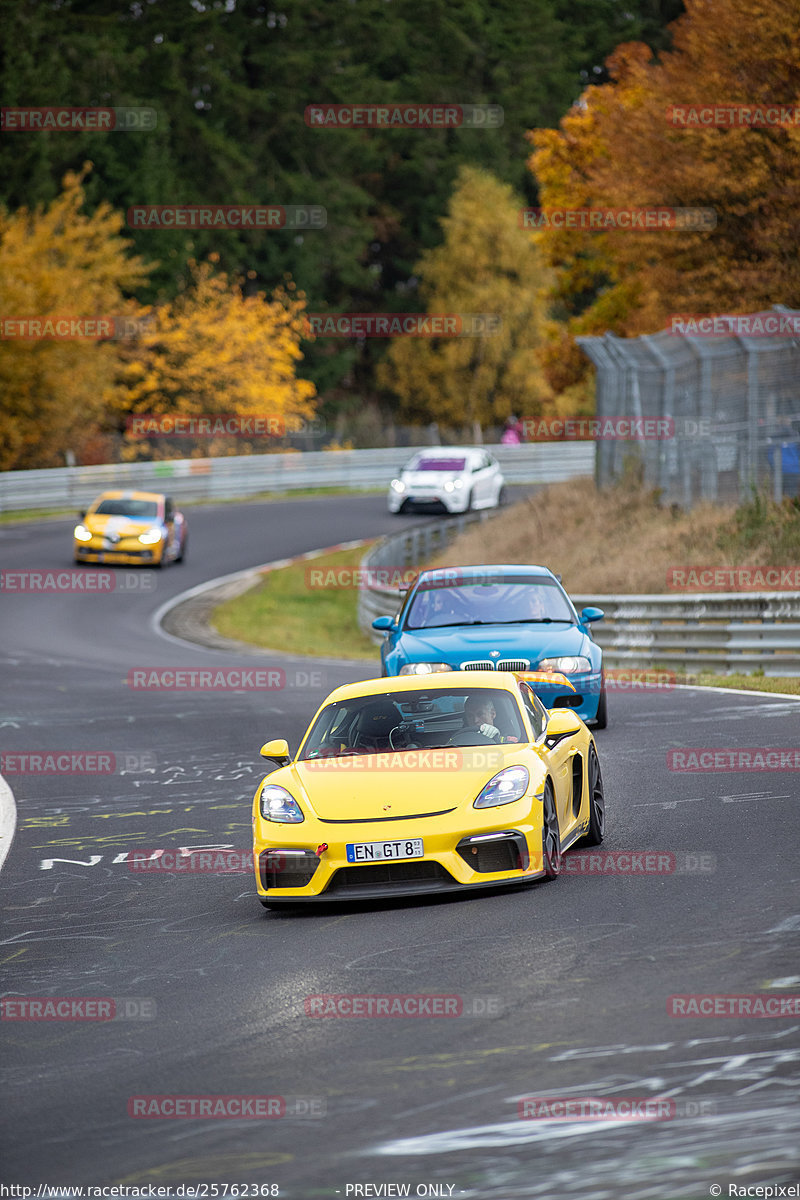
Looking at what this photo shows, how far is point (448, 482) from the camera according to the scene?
4619 cm

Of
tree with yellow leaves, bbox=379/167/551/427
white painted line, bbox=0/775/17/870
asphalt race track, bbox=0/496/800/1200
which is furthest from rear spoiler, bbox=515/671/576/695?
tree with yellow leaves, bbox=379/167/551/427

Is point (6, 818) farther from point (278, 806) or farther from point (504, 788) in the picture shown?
point (504, 788)

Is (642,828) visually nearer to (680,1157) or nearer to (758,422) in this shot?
(680,1157)

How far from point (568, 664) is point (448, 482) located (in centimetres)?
3142

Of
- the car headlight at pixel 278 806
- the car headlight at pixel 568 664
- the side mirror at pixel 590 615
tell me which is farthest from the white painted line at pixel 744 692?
the car headlight at pixel 278 806

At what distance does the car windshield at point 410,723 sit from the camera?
1003 centimetres

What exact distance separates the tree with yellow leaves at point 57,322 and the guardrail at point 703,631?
1258 inches

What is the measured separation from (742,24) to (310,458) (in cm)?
2828

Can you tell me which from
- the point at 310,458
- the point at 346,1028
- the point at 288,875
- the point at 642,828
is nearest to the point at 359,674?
the point at 642,828

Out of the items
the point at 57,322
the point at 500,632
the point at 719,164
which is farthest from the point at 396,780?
the point at 57,322

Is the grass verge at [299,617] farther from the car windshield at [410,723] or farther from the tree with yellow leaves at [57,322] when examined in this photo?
the car windshield at [410,723]

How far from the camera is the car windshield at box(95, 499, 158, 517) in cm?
3728

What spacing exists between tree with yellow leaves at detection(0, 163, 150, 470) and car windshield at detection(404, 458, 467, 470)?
40.9ft

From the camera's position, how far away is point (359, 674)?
23047mm
